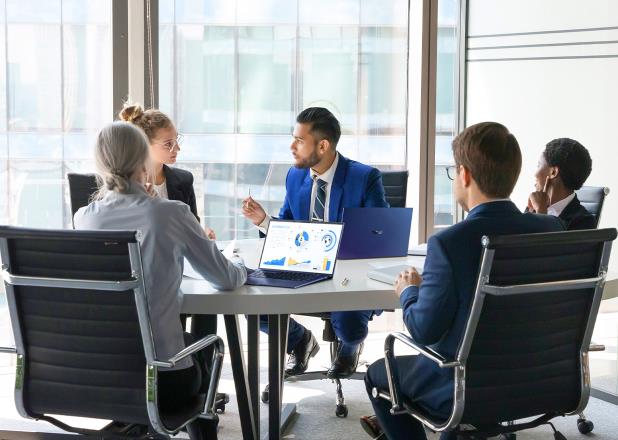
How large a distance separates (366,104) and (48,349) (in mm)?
3700

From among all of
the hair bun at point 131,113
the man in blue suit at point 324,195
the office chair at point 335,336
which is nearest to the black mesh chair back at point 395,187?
the office chair at point 335,336

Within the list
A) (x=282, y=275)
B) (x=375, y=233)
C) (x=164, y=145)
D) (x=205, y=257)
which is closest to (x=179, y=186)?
(x=164, y=145)

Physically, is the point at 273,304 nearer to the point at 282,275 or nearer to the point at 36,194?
the point at 282,275

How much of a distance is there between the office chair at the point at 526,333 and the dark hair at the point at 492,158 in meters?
0.25

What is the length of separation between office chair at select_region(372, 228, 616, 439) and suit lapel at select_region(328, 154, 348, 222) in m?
1.55

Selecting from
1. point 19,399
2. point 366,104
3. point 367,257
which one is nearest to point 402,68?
point 366,104

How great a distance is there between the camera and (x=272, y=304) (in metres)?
3.06

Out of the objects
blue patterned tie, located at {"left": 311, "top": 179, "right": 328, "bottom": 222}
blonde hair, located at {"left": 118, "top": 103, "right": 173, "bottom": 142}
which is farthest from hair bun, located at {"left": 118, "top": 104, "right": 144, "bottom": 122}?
blue patterned tie, located at {"left": 311, "top": 179, "right": 328, "bottom": 222}

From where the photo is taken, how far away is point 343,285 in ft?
10.7

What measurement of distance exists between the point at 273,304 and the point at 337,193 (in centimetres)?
139

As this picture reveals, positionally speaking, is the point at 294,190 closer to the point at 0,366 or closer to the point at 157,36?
the point at 157,36

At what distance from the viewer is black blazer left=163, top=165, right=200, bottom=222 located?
4.38 m

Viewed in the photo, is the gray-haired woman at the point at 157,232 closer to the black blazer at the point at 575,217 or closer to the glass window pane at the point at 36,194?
the black blazer at the point at 575,217

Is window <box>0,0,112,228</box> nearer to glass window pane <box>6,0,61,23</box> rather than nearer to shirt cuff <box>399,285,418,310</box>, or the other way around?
glass window pane <box>6,0,61,23</box>
